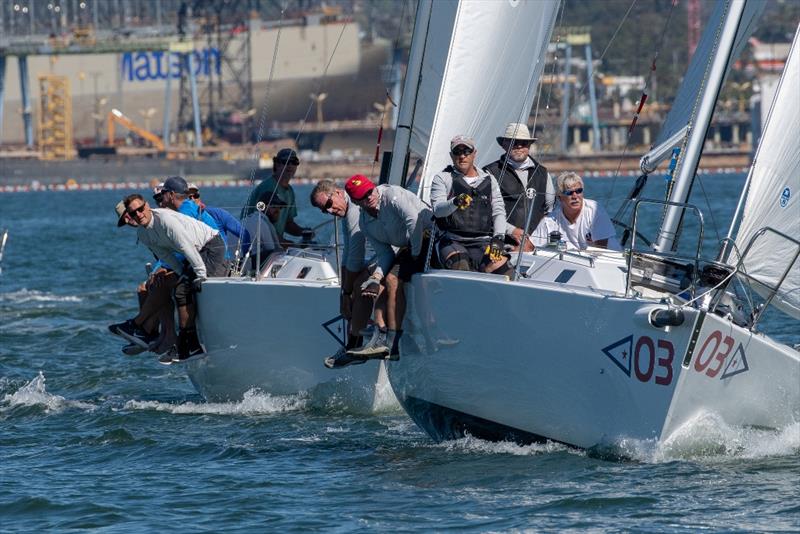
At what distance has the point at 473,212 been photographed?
8812mm

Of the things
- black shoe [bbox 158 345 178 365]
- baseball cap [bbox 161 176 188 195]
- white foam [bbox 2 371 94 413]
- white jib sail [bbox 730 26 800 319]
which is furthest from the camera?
white foam [bbox 2 371 94 413]

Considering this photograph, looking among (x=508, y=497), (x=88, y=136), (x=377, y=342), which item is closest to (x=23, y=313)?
(x=377, y=342)

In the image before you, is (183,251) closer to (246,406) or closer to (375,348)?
(246,406)

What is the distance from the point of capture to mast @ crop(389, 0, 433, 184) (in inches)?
443

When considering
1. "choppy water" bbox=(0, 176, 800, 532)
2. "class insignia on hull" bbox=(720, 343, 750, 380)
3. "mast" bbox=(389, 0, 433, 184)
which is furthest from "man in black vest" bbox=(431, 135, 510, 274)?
"mast" bbox=(389, 0, 433, 184)

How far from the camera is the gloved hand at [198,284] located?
11227 mm

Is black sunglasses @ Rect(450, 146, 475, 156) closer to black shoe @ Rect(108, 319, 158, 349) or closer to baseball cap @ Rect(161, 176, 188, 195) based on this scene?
baseball cap @ Rect(161, 176, 188, 195)

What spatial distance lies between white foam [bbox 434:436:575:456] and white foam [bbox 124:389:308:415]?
2115mm

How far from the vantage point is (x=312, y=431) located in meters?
10.5

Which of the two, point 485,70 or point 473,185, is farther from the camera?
point 485,70

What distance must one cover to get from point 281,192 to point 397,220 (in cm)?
329

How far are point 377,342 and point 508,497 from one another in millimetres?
1588

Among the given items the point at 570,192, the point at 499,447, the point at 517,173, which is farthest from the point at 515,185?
the point at 499,447

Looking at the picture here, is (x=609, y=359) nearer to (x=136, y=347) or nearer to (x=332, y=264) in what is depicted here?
(x=332, y=264)
